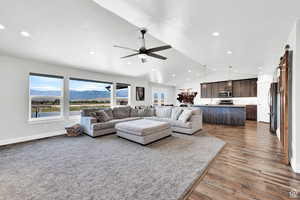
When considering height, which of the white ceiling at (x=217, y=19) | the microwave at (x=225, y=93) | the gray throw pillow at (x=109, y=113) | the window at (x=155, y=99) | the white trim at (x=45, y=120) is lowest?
the white trim at (x=45, y=120)

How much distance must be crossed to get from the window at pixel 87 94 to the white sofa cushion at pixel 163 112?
2.56m

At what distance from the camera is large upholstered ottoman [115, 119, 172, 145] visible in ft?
11.0

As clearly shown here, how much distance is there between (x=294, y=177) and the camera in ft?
6.46

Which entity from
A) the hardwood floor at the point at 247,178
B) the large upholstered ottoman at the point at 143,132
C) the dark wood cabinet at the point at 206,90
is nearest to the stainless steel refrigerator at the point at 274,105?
the hardwood floor at the point at 247,178

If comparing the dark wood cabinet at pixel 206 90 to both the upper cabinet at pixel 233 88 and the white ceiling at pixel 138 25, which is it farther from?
the white ceiling at pixel 138 25

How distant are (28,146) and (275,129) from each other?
748 centimetres

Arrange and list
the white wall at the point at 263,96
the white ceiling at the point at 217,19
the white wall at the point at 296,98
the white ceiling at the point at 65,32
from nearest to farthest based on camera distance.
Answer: the white ceiling at the point at 217,19
the white wall at the point at 296,98
the white ceiling at the point at 65,32
the white wall at the point at 263,96

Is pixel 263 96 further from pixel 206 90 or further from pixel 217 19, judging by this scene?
pixel 217 19

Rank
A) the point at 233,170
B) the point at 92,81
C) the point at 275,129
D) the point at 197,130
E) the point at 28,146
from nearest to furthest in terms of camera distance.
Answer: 1. the point at 233,170
2. the point at 28,146
3. the point at 275,129
4. the point at 197,130
5. the point at 92,81

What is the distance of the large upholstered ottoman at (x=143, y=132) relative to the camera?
3.35 metres

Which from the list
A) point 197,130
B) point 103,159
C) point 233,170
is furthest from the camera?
point 197,130

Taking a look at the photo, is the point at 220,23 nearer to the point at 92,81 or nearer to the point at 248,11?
the point at 248,11

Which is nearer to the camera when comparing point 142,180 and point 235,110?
point 142,180

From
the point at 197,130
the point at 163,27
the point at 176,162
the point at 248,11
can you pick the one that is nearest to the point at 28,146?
the point at 176,162
